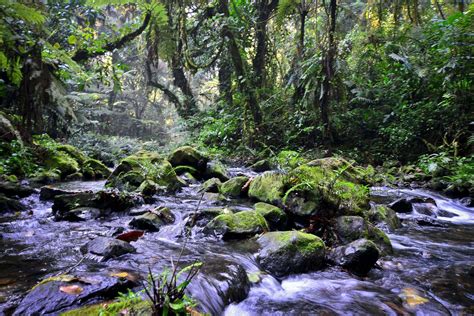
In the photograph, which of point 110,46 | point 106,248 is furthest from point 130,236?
point 110,46

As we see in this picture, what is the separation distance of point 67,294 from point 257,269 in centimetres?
159

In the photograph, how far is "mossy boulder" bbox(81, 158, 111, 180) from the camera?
776 centimetres

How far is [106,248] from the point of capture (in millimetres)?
2822

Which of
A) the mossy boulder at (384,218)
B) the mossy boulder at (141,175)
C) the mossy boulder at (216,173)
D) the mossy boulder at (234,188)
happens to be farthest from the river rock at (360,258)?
the mossy boulder at (216,173)

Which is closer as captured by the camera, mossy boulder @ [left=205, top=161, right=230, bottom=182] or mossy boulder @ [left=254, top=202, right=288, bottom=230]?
mossy boulder @ [left=254, top=202, right=288, bottom=230]

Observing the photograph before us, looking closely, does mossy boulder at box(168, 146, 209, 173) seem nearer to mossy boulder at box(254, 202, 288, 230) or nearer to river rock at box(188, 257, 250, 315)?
mossy boulder at box(254, 202, 288, 230)

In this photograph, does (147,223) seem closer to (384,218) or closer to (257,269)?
(257,269)

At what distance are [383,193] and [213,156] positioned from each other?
5664mm

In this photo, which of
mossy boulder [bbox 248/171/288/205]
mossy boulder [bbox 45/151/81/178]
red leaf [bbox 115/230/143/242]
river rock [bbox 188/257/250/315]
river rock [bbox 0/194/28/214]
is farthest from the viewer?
mossy boulder [bbox 45/151/81/178]

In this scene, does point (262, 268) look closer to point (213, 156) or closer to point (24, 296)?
point (24, 296)

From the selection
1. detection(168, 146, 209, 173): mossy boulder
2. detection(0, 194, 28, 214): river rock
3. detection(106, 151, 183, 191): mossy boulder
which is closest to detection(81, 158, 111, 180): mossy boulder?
detection(106, 151, 183, 191): mossy boulder

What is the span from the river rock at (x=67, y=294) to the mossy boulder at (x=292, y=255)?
1309 mm

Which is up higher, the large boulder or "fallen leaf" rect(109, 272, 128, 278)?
"fallen leaf" rect(109, 272, 128, 278)

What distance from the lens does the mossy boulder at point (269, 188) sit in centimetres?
489
